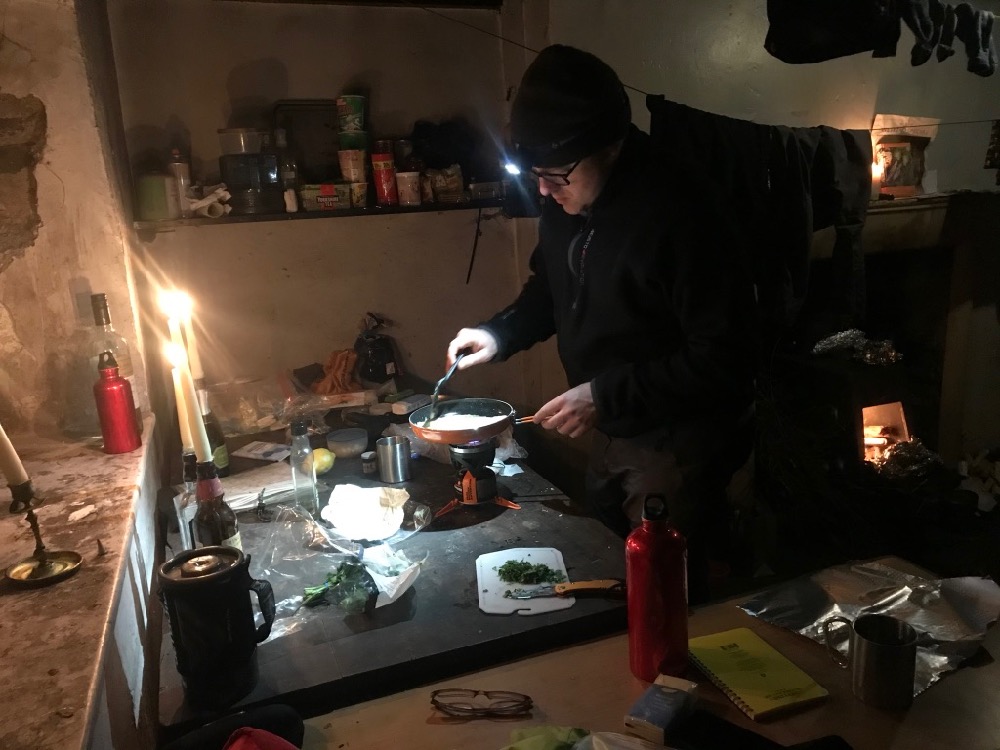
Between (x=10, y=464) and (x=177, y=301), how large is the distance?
139 centimetres

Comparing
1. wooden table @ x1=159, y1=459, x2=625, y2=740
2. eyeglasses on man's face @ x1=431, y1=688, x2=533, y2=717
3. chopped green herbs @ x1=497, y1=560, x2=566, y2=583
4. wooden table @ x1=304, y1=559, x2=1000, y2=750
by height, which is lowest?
wooden table @ x1=304, y1=559, x2=1000, y2=750

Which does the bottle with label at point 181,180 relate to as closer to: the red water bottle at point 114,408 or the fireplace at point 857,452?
the red water bottle at point 114,408

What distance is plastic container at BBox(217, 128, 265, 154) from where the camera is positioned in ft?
8.02

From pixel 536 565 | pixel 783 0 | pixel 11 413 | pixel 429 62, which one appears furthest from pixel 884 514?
pixel 11 413

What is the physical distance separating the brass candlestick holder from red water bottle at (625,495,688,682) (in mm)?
808

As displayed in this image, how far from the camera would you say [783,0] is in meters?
2.06

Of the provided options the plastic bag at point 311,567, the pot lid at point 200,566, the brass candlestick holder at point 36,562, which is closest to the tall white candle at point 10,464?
the brass candlestick holder at point 36,562

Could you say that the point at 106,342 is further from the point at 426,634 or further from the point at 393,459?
the point at 426,634

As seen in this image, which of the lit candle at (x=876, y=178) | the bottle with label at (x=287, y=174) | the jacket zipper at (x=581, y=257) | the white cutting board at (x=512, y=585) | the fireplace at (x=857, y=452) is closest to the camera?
the white cutting board at (x=512, y=585)

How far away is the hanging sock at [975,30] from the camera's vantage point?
2.43 meters

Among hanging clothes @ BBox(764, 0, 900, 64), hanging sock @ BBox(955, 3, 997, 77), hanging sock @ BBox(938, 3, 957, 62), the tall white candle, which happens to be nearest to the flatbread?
the tall white candle

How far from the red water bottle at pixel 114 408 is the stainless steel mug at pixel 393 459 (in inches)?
24.4

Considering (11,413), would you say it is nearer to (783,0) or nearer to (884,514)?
(783,0)

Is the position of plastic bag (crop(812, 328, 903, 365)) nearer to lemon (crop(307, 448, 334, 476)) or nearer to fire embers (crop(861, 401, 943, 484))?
fire embers (crop(861, 401, 943, 484))
